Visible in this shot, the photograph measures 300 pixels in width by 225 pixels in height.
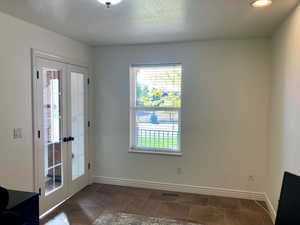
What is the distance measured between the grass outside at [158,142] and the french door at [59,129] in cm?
102

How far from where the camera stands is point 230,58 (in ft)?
12.2

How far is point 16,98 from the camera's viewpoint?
2.75 m

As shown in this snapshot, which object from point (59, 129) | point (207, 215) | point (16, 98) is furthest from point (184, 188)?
point (16, 98)

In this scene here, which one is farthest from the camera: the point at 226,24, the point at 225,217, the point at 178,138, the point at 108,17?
the point at 178,138

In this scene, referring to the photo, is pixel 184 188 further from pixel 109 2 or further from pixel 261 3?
pixel 109 2

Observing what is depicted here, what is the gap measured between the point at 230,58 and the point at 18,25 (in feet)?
9.88

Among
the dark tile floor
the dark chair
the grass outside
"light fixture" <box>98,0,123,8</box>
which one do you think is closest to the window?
the grass outside

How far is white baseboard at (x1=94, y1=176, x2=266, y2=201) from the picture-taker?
373 cm

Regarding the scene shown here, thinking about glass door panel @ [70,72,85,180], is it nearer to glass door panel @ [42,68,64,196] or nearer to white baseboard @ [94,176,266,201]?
glass door panel @ [42,68,64,196]

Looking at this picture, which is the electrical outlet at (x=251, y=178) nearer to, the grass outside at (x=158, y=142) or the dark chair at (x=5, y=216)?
the grass outside at (x=158, y=142)

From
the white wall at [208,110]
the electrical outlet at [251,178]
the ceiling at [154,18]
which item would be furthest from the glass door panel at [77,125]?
the electrical outlet at [251,178]

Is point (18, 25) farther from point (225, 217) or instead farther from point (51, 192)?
point (225, 217)

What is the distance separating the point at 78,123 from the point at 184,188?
2139 millimetres

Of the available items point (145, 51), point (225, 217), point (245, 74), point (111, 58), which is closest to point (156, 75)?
point (145, 51)
